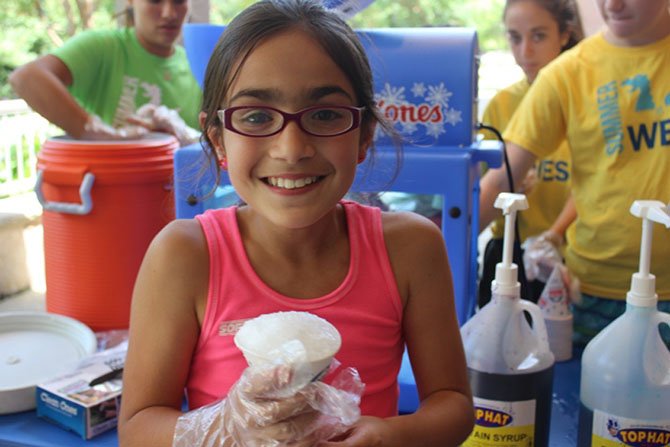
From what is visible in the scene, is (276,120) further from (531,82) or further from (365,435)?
(531,82)

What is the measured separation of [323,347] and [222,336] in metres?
0.26

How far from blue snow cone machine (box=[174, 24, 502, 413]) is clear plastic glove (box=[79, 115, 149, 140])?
0.35 metres

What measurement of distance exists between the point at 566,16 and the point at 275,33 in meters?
1.62

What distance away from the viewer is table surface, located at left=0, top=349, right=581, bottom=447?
1170mm

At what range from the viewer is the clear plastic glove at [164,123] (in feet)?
6.05

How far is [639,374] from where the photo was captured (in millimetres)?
1024

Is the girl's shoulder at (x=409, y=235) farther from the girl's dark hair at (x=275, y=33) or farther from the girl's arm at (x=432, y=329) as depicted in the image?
the girl's dark hair at (x=275, y=33)

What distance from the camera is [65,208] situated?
4.88 ft

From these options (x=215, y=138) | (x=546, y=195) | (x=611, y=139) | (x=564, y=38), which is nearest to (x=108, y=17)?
(x=564, y=38)

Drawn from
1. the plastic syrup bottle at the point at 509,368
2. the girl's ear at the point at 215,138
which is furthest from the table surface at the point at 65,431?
the girl's ear at the point at 215,138

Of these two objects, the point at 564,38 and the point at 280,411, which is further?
the point at 564,38

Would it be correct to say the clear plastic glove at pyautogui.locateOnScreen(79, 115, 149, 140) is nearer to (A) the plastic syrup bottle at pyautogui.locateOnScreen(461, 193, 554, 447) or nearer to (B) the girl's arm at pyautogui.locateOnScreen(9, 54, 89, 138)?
(B) the girl's arm at pyautogui.locateOnScreen(9, 54, 89, 138)

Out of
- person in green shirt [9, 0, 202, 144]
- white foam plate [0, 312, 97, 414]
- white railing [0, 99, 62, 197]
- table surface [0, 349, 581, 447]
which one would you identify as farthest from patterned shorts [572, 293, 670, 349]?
white railing [0, 99, 62, 197]

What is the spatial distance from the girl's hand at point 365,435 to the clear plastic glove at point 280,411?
0.05ft
